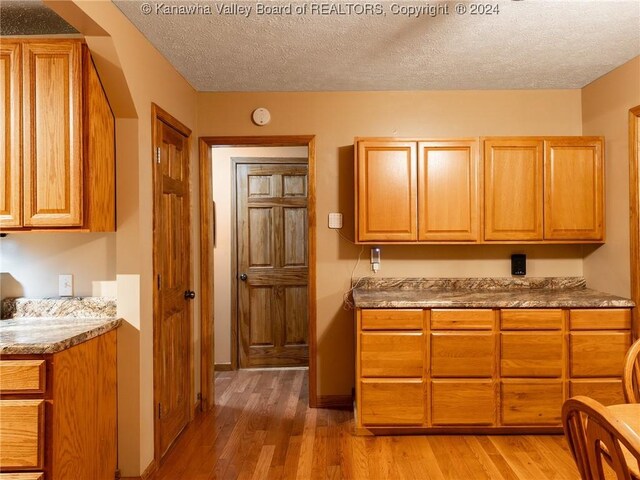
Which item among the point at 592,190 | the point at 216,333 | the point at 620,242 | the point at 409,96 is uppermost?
the point at 409,96

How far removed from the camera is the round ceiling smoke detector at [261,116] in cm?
352

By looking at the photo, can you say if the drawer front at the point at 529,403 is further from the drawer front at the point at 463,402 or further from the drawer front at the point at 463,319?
the drawer front at the point at 463,319

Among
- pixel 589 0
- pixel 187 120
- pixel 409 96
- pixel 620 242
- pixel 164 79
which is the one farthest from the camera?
pixel 409 96

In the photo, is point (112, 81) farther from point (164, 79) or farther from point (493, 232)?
point (493, 232)

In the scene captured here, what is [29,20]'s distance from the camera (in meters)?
2.28

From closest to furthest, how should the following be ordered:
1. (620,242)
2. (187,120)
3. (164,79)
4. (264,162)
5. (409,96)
A: 1. (164,79)
2. (620,242)
3. (187,120)
4. (409,96)
5. (264,162)

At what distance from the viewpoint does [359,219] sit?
3209 mm

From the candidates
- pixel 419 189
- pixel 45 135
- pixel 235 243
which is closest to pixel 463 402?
pixel 419 189

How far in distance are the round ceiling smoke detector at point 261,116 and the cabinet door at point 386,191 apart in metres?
0.85

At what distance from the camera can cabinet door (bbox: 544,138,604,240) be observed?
3.18 meters

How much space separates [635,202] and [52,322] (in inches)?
144

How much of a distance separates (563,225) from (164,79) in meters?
2.98

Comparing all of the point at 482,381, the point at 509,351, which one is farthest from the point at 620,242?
the point at 482,381

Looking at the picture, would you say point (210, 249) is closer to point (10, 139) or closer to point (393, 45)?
point (10, 139)
